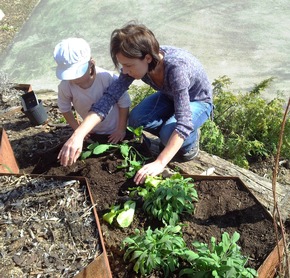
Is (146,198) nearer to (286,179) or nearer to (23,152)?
(23,152)

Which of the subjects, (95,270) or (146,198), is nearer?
(95,270)

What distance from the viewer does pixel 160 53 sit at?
3.23 m

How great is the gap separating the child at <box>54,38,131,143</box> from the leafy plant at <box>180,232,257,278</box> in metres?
1.38

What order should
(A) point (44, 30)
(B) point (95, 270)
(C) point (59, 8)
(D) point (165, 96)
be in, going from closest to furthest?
(B) point (95, 270), (D) point (165, 96), (A) point (44, 30), (C) point (59, 8)

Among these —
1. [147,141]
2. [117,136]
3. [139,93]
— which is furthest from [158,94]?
[139,93]

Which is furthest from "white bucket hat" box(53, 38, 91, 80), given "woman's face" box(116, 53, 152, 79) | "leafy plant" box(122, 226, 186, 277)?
"leafy plant" box(122, 226, 186, 277)

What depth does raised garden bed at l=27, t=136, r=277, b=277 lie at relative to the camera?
253 centimetres

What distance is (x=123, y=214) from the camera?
2721mm

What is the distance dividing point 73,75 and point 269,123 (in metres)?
1.90

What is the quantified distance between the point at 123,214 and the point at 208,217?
1.76 ft

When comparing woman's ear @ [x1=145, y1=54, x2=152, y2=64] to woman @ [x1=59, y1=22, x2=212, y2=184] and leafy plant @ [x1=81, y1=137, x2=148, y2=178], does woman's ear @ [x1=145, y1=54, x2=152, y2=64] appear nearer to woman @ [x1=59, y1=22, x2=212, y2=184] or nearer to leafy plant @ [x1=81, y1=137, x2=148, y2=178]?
woman @ [x1=59, y1=22, x2=212, y2=184]

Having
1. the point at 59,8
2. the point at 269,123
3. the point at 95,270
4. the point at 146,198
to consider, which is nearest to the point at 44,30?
the point at 59,8

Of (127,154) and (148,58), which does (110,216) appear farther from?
(148,58)

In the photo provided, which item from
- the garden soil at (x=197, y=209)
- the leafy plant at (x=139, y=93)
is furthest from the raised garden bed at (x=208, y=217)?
the leafy plant at (x=139, y=93)
